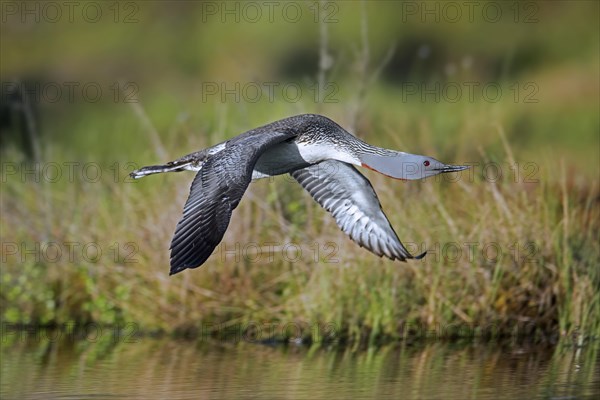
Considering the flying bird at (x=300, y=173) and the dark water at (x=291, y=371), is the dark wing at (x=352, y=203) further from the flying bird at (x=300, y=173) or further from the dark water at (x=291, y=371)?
the dark water at (x=291, y=371)

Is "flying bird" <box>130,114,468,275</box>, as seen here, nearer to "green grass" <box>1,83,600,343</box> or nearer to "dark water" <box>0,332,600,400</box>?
"dark water" <box>0,332,600,400</box>

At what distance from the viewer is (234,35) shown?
21031mm

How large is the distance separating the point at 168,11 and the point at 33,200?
39.0 feet

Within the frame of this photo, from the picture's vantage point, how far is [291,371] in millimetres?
8727

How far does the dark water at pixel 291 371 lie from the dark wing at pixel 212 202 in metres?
1.06

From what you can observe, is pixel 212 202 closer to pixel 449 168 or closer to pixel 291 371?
pixel 449 168

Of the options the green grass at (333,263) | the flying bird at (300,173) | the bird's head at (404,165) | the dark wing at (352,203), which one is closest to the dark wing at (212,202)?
the flying bird at (300,173)

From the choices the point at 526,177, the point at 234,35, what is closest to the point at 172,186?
the point at 526,177

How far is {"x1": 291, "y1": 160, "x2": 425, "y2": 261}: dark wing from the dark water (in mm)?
838

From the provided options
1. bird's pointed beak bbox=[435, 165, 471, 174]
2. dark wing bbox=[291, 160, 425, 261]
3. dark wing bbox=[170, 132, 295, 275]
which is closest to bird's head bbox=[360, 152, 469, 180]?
bird's pointed beak bbox=[435, 165, 471, 174]

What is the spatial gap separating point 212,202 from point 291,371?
5.24 ft

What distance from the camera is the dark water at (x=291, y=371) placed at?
8047 mm

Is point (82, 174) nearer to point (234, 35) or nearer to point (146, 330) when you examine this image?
point (146, 330)

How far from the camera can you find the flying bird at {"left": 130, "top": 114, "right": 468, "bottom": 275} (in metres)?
A: 7.57
